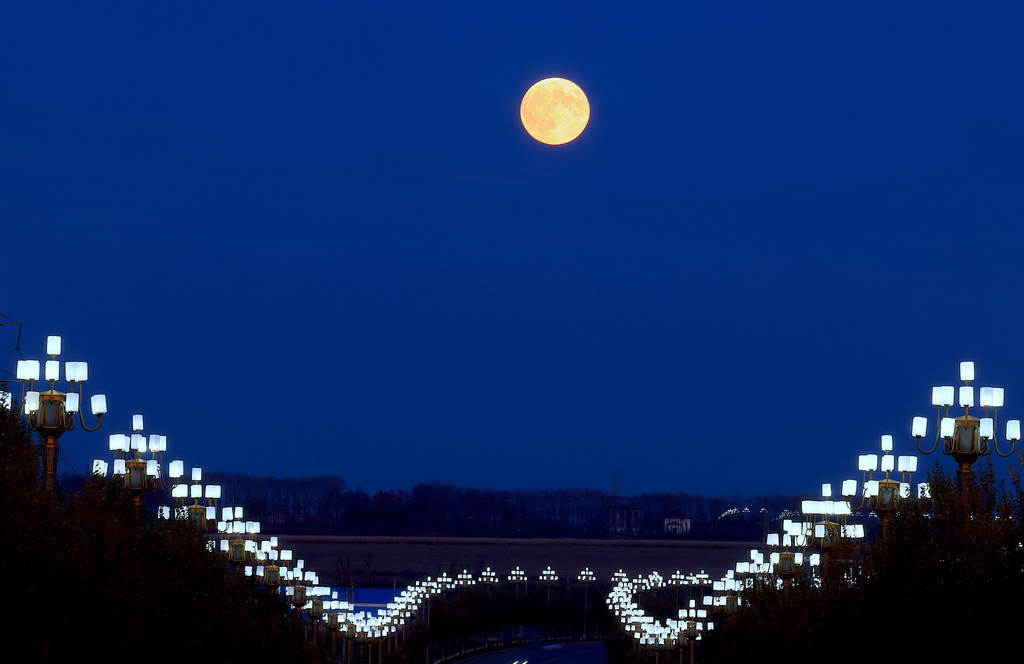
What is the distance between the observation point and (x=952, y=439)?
22.8 m

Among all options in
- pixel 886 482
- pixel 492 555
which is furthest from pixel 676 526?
pixel 886 482

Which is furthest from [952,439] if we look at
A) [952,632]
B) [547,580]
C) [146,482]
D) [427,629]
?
[547,580]

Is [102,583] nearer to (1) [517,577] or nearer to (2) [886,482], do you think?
(2) [886,482]

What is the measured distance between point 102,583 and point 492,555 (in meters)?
109

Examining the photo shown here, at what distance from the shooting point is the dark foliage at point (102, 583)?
18156mm

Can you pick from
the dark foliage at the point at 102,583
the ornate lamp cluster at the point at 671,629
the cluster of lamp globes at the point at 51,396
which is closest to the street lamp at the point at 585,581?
the ornate lamp cluster at the point at 671,629

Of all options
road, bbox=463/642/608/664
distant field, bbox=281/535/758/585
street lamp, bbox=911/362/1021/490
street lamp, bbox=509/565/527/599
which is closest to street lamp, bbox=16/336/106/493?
street lamp, bbox=911/362/1021/490

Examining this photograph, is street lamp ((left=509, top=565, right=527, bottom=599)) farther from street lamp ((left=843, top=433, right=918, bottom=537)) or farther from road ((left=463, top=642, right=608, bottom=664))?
street lamp ((left=843, top=433, right=918, bottom=537))

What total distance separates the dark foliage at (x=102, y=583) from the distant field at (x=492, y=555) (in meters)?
93.2

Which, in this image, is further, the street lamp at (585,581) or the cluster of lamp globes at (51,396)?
the street lamp at (585,581)

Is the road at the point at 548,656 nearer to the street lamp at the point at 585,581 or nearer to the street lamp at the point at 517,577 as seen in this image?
the street lamp at the point at 517,577

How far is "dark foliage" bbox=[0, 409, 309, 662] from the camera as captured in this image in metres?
18.2

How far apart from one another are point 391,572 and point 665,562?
24704mm

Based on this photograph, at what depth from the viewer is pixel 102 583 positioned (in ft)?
70.9
